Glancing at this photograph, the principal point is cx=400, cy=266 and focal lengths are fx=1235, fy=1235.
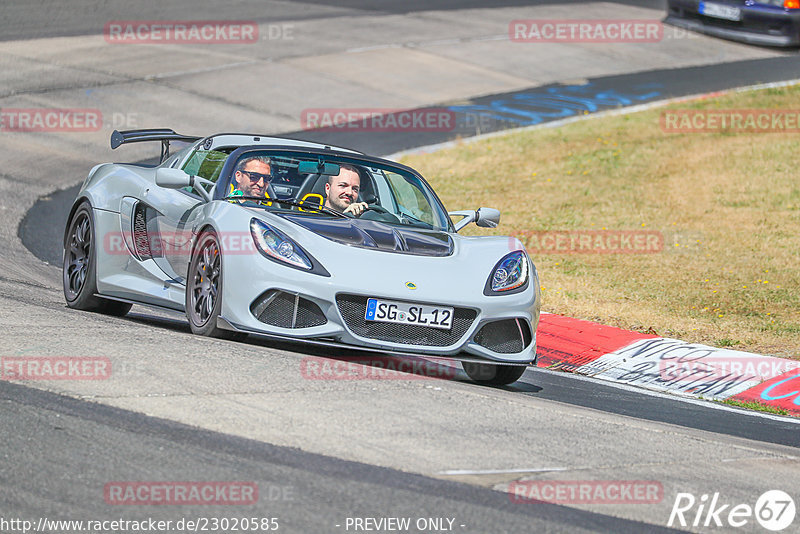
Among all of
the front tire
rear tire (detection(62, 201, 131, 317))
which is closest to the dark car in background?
rear tire (detection(62, 201, 131, 317))

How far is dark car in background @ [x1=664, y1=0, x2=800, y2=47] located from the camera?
78.0 ft

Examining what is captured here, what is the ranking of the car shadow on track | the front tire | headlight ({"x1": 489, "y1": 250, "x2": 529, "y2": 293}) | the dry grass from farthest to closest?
1. the dry grass
2. headlight ({"x1": 489, "y1": 250, "x2": 529, "y2": 293})
3. the front tire
4. the car shadow on track

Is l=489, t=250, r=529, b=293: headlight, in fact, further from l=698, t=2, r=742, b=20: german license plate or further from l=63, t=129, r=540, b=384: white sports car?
l=698, t=2, r=742, b=20: german license plate

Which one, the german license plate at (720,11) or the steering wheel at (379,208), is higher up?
the german license plate at (720,11)

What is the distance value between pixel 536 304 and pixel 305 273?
156cm

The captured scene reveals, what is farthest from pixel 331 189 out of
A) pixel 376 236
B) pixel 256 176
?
pixel 376 236

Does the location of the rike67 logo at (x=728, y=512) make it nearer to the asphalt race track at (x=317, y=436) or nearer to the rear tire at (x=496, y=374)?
the asphalt race track at (x=317, y=436)

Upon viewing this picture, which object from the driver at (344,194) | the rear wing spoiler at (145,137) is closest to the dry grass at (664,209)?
the driver at (344,194)

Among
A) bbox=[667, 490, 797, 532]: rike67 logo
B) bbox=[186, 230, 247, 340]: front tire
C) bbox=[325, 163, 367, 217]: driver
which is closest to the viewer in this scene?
bbox=[667, 490, 797, 532]: rike67 logo

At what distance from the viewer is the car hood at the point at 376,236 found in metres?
7.45

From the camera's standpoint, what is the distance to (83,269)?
29.9 feet

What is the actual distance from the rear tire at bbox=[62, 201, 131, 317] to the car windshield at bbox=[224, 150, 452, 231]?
4.99ft

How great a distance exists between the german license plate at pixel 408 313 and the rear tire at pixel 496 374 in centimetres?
86

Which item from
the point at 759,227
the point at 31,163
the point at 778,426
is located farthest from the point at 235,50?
the point at 778,426
